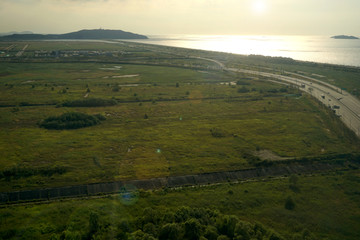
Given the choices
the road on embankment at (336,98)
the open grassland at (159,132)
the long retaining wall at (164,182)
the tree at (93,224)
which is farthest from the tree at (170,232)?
the road on embankment at (336,98)

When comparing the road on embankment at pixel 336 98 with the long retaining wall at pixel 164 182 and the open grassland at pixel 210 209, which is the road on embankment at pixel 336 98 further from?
the open grassland at pixel 210 209

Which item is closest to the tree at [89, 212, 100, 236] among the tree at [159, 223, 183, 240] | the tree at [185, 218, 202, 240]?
the tree at [159, 223, 183, 240]

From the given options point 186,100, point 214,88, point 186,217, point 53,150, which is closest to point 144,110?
point 186,100

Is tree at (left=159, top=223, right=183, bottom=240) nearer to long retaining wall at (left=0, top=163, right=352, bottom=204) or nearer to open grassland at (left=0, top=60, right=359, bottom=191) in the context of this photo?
long retaining wall at (left=0, top=163, right=352, bottom=204)

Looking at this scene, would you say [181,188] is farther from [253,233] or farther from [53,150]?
[53,150]

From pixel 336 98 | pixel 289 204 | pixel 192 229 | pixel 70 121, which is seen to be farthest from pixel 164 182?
pixel 336 98

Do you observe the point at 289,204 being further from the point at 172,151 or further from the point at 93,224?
the point at 93,224

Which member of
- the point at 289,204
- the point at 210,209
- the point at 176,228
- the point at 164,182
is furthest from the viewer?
the point at 164,182
